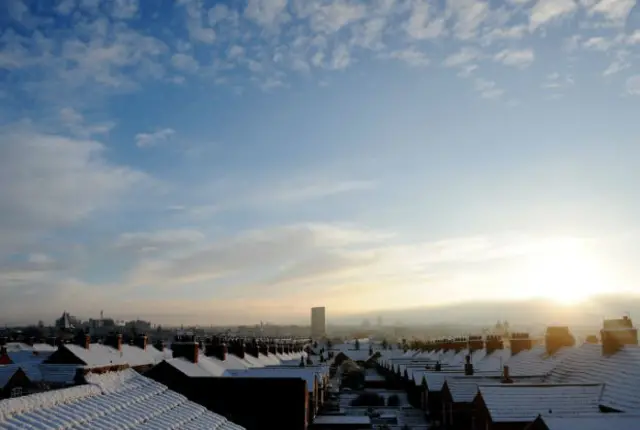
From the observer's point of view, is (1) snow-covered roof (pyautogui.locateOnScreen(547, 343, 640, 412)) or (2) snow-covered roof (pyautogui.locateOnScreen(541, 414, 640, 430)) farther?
(1) snow-covered roof (pyautogui.locateOnScreen(547, 343, 640, 412))

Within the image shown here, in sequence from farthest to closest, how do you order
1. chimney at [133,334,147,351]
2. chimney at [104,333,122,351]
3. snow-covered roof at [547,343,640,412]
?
chimney at [133,334,147,351], chimney at [104,333,122,351], snow-covered roof at [547,343,640,412]

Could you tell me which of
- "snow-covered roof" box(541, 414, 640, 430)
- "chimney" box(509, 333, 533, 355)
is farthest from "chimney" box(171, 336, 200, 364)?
"chimney" box(509, 333, 533, 355)

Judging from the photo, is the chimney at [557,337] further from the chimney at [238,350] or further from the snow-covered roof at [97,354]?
the snow-covered roof at [97,354]

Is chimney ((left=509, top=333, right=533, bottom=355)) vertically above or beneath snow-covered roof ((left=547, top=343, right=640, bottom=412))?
above

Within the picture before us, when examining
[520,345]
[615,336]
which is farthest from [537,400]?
[520,345]

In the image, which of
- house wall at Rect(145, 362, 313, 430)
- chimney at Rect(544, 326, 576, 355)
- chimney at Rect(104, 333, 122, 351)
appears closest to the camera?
house wall at Rect(145, 362, 313, 430)

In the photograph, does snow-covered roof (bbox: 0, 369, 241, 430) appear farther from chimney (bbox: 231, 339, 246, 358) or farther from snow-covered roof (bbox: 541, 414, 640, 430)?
chimney (bbox: 231, 339, 246, 358)
